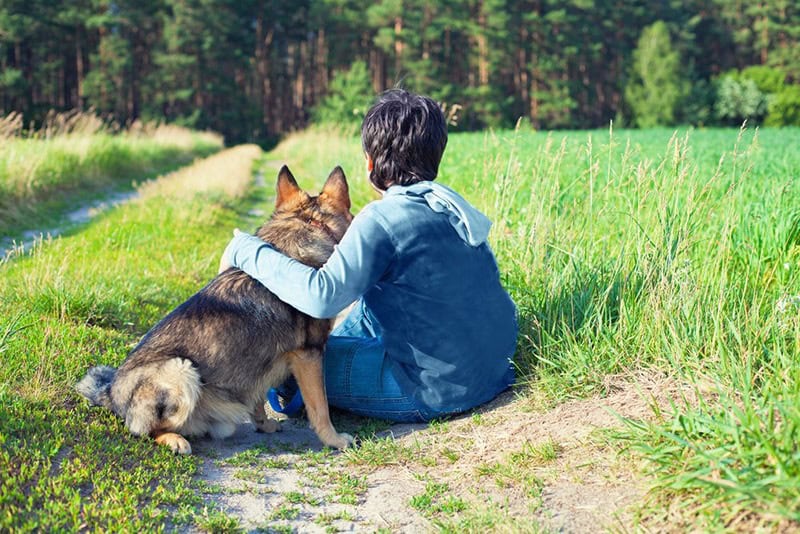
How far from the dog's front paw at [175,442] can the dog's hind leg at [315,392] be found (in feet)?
2.15

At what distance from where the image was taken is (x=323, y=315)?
3.41 metres

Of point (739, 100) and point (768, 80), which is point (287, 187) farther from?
point (768, 80)

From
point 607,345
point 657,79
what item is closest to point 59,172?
point 607,345

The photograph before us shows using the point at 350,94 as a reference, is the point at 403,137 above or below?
below

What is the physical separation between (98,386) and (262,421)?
3.03ft

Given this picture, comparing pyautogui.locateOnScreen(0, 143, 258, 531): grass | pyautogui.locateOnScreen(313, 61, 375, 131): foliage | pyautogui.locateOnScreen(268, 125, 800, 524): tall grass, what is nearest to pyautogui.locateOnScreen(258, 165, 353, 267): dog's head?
pyautogui.locateOnScreen(0, 143, 258, 531): grass

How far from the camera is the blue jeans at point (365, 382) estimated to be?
398 centimetres

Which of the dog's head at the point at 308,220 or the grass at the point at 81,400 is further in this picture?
the dog's head at the point at 308,220

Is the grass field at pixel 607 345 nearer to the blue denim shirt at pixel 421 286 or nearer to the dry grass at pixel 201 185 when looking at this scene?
the blue denim shirt at pixel 421 286

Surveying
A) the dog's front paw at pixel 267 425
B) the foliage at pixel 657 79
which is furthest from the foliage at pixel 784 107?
the dog's front paw at pixel 267 425

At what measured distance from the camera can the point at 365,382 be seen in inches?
158

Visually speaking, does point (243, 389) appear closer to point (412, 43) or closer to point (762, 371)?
point (762, 371)

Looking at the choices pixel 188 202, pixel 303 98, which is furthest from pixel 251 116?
pixel 188 202

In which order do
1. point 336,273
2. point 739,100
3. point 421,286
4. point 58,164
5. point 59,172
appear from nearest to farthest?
point 336,273
point 421,286
point 59,172
point 58,164
point 739,100
